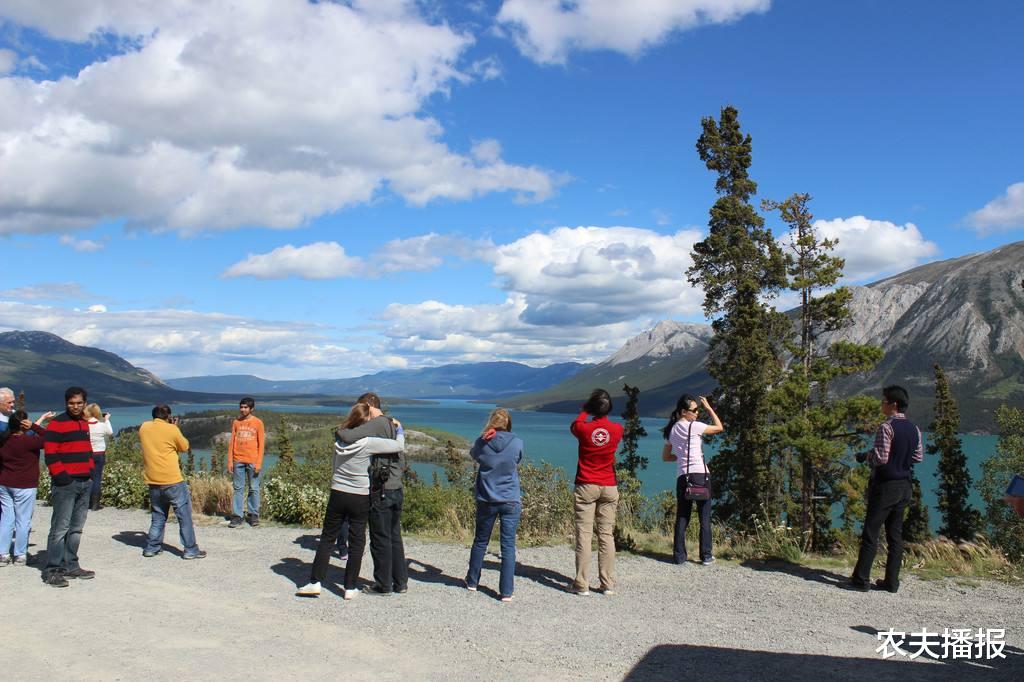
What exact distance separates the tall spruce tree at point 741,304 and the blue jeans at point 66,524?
85.8 feet

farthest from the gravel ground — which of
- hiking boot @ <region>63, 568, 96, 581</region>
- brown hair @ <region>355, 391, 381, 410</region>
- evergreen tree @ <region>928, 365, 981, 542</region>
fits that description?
evergreen tree @ <region>928, 365, 981, 542</region>

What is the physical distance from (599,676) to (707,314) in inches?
1092

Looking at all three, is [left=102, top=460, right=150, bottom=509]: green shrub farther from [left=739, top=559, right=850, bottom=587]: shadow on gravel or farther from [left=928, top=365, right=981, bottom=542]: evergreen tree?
[left=928, top=365, right=981, bottom=542]: evergreen tree

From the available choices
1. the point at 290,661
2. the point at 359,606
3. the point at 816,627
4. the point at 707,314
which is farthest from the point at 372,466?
the point at 707,314

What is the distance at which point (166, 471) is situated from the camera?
374 inches

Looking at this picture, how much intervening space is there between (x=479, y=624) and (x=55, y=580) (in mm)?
5069

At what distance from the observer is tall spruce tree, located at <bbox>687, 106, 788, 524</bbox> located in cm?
3045

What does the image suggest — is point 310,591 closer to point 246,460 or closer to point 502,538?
point 502,538

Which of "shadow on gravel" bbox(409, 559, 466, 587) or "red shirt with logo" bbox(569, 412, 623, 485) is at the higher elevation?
"red shirt with logo" bbox(569, 412, 623, 485)

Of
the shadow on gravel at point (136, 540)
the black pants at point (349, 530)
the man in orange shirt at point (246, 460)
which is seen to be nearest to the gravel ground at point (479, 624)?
the black pants at point (349, 530)

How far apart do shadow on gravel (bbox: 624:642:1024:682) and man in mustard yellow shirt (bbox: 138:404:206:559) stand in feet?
21.4

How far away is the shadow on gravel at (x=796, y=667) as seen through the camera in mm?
5570

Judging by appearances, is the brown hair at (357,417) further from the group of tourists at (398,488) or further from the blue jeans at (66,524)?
the blue jeans at (66,524)

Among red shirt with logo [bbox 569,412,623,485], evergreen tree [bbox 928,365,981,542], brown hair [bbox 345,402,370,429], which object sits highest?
brown hair [bbox 345,402,370,429]
